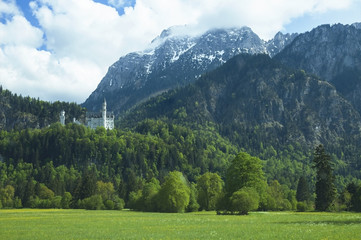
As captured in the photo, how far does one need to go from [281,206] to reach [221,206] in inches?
1640

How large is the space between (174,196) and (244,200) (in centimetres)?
2808

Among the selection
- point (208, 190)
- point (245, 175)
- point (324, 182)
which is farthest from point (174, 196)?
point (324, 182)

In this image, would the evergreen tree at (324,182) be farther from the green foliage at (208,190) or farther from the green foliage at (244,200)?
the green foliage at (208,190)

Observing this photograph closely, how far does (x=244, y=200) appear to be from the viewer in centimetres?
8612

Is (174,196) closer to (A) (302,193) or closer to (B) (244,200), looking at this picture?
(B) (244,200)

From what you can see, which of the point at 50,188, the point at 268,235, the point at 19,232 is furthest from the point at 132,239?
the point at 50,188

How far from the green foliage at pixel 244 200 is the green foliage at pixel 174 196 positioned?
935 inches

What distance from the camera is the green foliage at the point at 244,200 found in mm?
86312

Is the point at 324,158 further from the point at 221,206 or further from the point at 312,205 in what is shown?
the point at 312,205

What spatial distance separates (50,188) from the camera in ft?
583

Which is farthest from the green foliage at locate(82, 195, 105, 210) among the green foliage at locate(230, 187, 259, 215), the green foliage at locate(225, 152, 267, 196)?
the green foliage at locate(230, 187, 259, 215)

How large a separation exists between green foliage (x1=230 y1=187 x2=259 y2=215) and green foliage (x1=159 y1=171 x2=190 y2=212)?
23752mm

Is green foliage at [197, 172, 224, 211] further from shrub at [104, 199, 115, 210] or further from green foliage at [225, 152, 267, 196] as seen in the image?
shrub at [104, 199, 115, 210]

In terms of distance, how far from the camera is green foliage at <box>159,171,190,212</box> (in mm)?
109500
